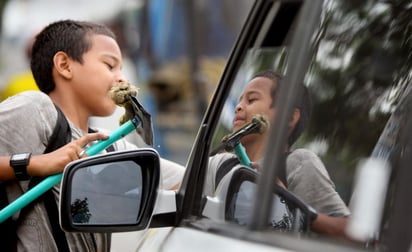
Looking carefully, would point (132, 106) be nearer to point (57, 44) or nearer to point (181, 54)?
point (57, 44)

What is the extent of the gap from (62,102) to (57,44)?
225 mm

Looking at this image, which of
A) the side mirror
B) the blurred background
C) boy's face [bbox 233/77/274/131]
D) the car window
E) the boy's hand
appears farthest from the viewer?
the blurred background

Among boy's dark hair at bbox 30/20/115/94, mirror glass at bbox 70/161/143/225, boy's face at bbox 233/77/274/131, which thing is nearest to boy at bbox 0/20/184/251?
boy's dark hair at bbox 30/20/115/94

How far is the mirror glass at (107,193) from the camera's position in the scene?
3311 millimetres

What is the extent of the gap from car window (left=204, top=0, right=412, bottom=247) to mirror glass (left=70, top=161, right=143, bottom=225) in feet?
1.79

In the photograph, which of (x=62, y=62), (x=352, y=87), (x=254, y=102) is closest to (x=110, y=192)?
(x=254, y=102)

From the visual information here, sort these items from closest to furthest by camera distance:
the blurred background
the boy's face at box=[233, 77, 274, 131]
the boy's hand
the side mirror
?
the boy's face at box=[233, 77, 274, 131] → the side mirror → the boy's hand → the blurred background

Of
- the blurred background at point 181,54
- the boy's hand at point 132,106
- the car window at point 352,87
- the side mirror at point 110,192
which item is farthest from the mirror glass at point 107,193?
the blurred background at point 181,54

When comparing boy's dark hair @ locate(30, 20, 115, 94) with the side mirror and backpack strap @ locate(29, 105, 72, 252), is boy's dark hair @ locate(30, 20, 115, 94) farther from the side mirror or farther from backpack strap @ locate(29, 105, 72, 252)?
the side mirror

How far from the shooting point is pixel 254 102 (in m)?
3.11

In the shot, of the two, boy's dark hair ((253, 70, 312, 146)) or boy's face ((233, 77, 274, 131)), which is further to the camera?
boy's face ((233, 77, 274, 131))

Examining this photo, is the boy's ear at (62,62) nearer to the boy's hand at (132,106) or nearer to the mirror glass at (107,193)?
the boy's hand at (132,106)

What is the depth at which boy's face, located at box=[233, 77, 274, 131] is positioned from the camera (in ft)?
9.86

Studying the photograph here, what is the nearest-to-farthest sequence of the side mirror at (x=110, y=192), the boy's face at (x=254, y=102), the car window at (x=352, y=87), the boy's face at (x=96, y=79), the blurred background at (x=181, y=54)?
the car window at (x=352, y=87) < the boy's face at (x=254, y=102) < the side mirror at (x=110, y=192) < the boy's face at (x=96, y=79) < the blurred background at (x=181, y=54)
